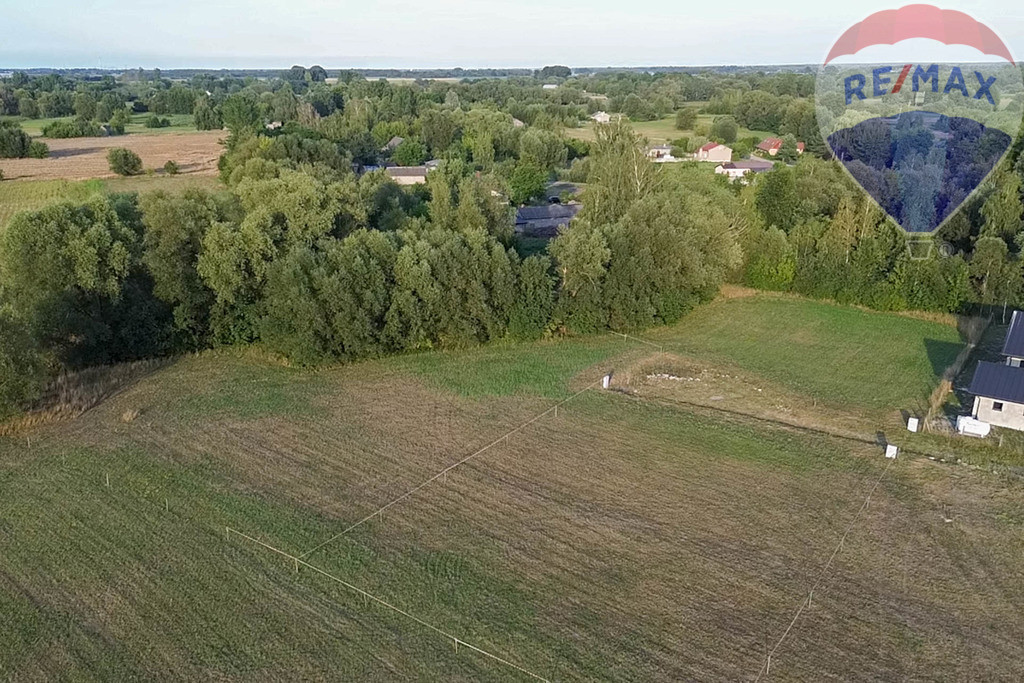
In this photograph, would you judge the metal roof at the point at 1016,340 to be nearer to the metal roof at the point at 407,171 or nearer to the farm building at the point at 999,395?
the farm building at the point at 999,395

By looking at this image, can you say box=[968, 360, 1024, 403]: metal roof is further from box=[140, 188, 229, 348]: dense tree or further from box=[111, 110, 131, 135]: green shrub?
box=[111, 110, 131, 135]: green shrub

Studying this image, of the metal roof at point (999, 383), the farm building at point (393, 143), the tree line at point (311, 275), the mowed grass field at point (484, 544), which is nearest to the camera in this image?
the mowed grass field at point (484, 544)

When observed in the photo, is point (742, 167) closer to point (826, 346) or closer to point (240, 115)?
point (826, 346)

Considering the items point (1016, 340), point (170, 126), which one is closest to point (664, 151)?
point (1016, 340)

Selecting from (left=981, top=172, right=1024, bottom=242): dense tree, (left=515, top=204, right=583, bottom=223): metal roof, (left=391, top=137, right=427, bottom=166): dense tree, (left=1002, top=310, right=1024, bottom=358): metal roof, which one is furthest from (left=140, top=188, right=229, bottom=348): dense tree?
(left=391, top=137, right=427, bottom=166): dense tree

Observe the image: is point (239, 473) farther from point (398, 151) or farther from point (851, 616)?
point (398, 151)

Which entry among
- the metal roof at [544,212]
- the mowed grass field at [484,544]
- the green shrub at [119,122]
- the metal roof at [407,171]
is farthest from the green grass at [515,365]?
the green shrub at [119,122]
